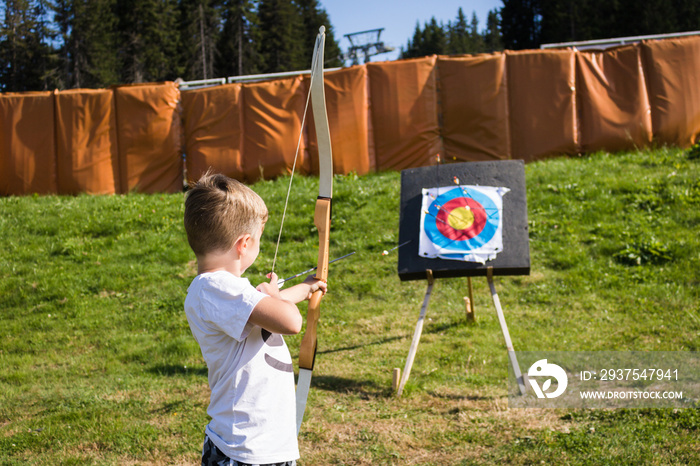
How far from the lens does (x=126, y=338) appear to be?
5656mm

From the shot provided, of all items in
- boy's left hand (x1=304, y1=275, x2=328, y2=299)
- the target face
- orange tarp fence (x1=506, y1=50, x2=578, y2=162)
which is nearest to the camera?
boy's left hand (x1=304, y1=275, x2=328, y2=299)

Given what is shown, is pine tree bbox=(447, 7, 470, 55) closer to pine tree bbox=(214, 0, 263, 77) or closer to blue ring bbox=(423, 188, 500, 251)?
pine tree bbox=(214, 0, 263, 77)

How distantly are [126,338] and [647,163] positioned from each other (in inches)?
288

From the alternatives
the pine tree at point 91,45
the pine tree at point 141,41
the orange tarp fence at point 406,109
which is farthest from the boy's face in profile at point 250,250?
the pine tree at point 141,41

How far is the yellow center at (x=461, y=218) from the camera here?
4.77 metres

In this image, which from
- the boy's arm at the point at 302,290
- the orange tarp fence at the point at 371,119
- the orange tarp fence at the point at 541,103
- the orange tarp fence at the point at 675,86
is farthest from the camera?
the orange tarp fence at the point at 541,103

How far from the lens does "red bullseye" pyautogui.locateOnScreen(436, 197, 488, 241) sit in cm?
469

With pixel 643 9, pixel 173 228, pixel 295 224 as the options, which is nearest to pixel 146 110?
pixel 173 228

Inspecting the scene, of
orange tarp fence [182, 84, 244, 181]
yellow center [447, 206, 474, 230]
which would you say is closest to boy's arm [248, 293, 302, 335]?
yellow center [447, 206, 474, 230]

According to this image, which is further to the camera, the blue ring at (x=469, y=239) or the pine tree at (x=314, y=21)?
the pine tree at (x=314, y=21)

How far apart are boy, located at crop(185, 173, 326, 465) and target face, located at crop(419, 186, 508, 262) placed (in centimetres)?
280

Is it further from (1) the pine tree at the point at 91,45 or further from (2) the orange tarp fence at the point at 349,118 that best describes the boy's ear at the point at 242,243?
(1) the pine tree at the point at 91,45

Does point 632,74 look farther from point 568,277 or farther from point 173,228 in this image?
point 173,228

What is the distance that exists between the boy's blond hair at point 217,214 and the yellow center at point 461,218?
3088 mm
